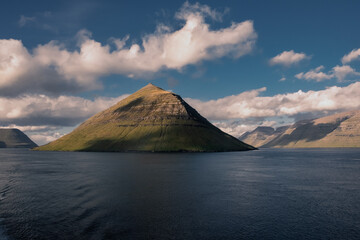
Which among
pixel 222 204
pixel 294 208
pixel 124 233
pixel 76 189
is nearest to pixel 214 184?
pixel 222 204

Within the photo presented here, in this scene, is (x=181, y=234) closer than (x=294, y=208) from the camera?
Yes

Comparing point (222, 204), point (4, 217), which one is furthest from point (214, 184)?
point (4, 217)

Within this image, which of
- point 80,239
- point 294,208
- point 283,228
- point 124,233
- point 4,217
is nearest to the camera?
point 80,239

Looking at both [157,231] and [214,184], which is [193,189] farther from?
[157,231]

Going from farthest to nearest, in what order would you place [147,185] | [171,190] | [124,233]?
[147,185], [171,190], [124,233]

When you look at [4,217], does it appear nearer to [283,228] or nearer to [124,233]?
[124,233]

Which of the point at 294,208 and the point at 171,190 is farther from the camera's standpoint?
the point at 171,190

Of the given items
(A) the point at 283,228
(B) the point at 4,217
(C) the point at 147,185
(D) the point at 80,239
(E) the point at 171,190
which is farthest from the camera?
(C) the point at 147,185

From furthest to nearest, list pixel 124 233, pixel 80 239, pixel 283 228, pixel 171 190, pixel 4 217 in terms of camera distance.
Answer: pixel 171 190, pixel 4 217, pixel 283 228, pixel 124 233, pixel 80 239
